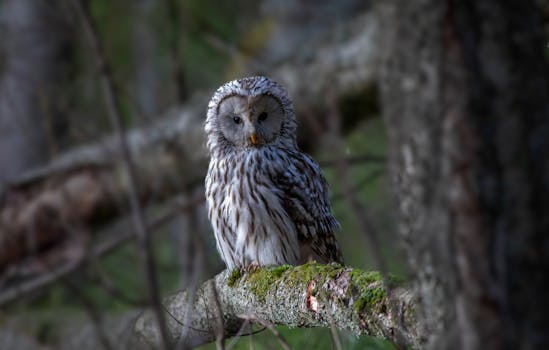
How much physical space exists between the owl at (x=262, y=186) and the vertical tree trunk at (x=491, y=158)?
2689 millimetres

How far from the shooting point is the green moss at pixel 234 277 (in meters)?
3.57

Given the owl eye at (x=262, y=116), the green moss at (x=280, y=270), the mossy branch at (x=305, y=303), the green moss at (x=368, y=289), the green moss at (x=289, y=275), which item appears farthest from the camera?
the owl eye at (x=262, y=116)

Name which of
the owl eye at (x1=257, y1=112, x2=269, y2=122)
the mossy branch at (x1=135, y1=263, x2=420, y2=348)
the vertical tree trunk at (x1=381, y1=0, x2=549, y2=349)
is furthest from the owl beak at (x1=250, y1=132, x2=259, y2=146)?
the vertical tree trunk at (x1=381, y1=0, x2=549, y2=349)

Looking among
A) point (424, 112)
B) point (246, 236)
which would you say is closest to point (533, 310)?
point (424, 112)

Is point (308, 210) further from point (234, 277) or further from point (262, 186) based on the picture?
point (234, 277)

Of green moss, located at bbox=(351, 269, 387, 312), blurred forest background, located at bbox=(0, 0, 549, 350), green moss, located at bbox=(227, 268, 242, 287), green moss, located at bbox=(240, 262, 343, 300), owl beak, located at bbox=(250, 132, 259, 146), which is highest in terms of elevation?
blurred forest background, located at bbox=(0, 0, 549, 350)

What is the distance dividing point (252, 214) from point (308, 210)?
0.31 m

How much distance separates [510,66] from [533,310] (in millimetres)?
469

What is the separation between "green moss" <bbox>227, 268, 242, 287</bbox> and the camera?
11.7ft

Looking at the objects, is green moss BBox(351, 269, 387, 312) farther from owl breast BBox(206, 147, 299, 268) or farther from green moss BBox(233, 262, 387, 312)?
owl breast BBox(206, 147, 299, 268)

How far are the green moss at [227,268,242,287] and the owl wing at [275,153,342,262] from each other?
32.9 inches

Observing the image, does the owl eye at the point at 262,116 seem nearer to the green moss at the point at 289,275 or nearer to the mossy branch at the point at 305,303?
the mossy branch at the point at 305,303

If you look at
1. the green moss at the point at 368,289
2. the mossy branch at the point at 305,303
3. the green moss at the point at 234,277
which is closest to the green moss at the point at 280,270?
the mossy branch at the point at 305,303

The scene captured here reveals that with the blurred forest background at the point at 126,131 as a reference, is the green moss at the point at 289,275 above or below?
below
